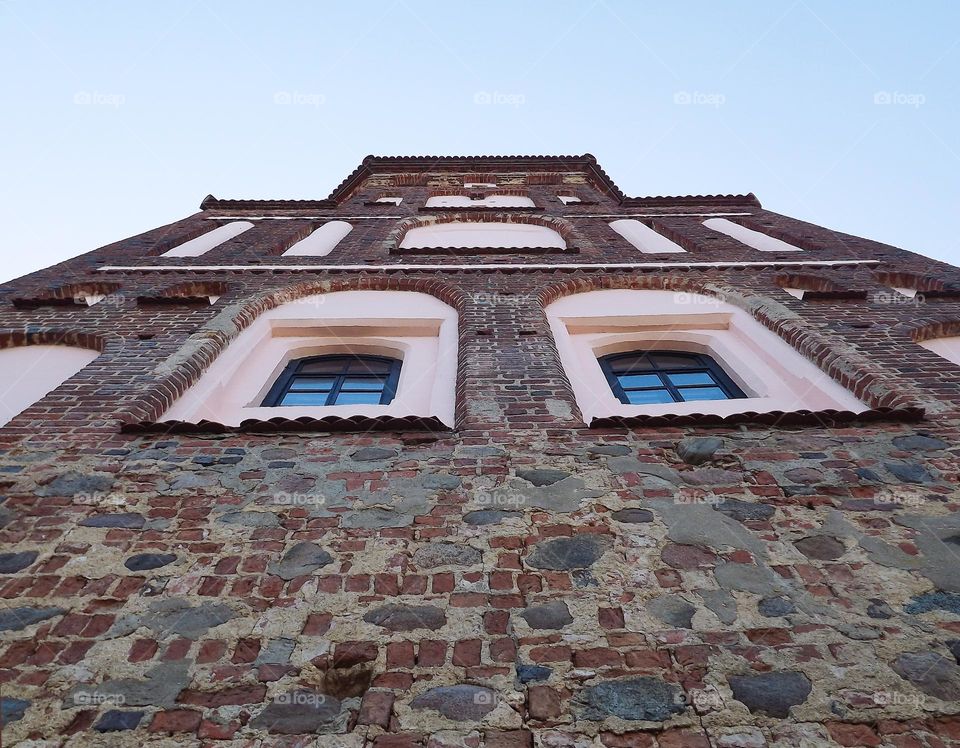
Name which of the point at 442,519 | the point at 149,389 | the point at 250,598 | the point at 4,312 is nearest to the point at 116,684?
the point at 250,598

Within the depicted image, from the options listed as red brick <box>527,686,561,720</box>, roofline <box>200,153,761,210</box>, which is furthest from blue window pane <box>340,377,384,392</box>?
roofline <box>200,153,761,210</box>

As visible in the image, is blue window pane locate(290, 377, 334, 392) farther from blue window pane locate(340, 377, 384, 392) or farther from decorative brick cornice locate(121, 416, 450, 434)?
decorative brick cornice locate(121, 416, 450, 434)

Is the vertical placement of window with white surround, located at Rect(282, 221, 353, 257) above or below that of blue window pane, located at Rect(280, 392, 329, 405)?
above

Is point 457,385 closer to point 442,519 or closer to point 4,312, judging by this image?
point 442,519

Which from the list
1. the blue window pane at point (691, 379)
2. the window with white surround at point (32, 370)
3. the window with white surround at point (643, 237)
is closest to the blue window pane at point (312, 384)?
the window with white surround at point (32, 370)

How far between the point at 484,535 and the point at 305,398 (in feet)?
9.35

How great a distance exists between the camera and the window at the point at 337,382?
5.50 meters

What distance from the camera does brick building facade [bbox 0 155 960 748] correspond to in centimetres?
232

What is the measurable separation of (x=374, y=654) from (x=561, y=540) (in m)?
1.07

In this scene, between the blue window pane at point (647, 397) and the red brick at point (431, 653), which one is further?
the blue window pane at point (647, 397)

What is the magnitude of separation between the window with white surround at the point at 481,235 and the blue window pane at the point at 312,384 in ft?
14.4

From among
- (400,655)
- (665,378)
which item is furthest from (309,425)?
(665,378)

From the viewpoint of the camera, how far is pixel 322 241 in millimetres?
9906

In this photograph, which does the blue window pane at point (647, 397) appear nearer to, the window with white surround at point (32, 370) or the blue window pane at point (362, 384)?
the blue window pane at point (362, 384)
